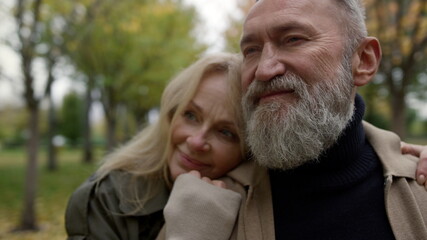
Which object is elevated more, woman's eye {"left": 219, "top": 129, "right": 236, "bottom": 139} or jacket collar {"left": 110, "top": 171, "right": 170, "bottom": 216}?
woman's eye {"left": 219, "top": 129, "right": 236, "bottom": 139}

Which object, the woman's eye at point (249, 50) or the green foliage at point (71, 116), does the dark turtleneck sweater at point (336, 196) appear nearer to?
the woman's eye at point (249, 50)

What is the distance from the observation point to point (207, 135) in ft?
7.27

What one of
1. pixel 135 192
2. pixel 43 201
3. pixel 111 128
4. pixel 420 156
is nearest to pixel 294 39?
pixel 420 156

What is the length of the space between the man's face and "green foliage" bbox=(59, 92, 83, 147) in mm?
33085

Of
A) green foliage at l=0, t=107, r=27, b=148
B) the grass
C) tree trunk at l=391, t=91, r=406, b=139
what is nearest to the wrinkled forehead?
the grass

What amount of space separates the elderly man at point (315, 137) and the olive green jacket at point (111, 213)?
54 centimetres

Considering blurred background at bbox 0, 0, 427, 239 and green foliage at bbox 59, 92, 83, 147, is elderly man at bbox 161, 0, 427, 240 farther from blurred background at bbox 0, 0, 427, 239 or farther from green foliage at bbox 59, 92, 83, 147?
green foliage at bbox 59, 92, 83, 147

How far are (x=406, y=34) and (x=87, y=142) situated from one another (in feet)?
54.0

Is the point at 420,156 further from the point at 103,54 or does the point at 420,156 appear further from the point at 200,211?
the point at 103,54

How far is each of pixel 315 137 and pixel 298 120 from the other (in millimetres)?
130

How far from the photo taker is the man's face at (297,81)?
1824 mm

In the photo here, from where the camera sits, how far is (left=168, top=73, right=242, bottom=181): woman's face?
220 cm

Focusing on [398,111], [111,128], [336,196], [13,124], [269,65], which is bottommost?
[13,124]

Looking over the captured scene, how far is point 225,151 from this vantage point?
2.23 meters
